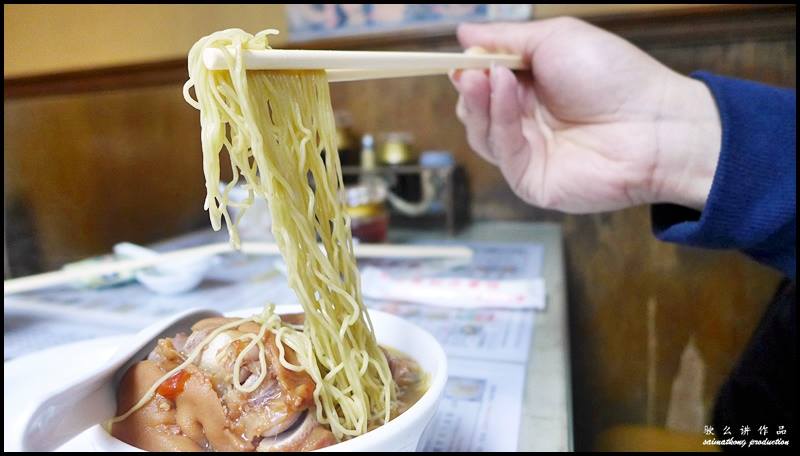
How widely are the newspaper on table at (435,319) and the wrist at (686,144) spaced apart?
34 cm

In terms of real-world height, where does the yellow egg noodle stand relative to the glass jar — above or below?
above

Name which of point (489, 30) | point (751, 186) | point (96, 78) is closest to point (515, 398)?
point (751, 186)

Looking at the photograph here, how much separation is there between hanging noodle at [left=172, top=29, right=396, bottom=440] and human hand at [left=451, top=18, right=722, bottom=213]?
1.81 feet

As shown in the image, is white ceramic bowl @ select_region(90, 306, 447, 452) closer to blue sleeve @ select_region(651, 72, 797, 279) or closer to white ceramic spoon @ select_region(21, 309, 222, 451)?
white ceramic spoon @ select_region(21, 309, 222, 451)

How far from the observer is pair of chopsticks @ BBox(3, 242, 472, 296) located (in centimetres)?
101

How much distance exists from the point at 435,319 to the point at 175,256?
1.87 feet

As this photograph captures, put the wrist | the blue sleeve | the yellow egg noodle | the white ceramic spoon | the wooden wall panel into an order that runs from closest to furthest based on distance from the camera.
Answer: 1. the white ceramic spoon
2. the yellow egg noodle
3. the blue sleeve
4. the wrist
5. the wooden wall panel

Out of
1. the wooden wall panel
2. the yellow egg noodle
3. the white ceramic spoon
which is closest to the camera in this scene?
the white ceramic spoon

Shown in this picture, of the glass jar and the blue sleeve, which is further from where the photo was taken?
the glass jar

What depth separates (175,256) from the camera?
1.14 m

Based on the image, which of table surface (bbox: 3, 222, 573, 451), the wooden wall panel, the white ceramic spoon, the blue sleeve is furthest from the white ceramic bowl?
the wooden wall panel

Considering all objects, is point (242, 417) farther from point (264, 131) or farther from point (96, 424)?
point (264, 131)

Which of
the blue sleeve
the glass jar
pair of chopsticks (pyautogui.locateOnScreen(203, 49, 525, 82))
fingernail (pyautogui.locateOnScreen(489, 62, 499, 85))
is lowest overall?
the glass jar

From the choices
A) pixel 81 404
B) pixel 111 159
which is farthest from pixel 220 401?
pixel 111 159
